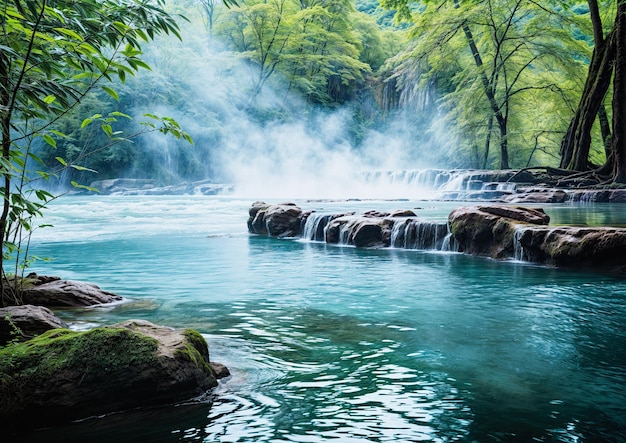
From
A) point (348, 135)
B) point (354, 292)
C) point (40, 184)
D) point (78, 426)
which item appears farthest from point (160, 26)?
point (348, 135)

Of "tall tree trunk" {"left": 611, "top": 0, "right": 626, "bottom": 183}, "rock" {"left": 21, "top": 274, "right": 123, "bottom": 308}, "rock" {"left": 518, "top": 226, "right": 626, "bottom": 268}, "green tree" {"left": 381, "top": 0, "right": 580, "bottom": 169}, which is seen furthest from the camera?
"green tree" {"left": 381, "top": 0, "right": 580, "bottom": 169}

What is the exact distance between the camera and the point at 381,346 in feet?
14.6

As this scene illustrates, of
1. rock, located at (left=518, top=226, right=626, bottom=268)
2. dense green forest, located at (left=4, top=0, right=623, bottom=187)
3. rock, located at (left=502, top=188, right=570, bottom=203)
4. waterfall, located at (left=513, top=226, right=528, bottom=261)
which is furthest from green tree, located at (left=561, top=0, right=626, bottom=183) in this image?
dense green forest, located at (left=4, top=0, right=623, bottom=187)

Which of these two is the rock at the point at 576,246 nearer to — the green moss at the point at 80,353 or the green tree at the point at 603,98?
the green moss at the point at 80,353

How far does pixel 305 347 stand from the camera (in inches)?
175

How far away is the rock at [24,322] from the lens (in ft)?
12.7

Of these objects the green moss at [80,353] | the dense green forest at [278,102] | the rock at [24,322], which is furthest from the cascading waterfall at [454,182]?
the green moss at [80,353]

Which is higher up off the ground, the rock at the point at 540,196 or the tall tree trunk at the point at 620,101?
the tall tree trunk at the point at 620,101

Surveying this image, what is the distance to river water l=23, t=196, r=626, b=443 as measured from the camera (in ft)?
9.64

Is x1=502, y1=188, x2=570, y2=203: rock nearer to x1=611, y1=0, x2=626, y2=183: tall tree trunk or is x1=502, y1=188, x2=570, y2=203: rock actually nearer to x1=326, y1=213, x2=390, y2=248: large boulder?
x1=611, y1=0, x2=626, y2=183: tall tree trunk

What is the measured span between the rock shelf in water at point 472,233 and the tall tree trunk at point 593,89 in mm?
8772

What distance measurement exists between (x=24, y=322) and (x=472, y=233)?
821cm

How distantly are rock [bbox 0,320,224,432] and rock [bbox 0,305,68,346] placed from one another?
64cm

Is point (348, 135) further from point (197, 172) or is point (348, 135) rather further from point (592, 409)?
point (592, 409)
